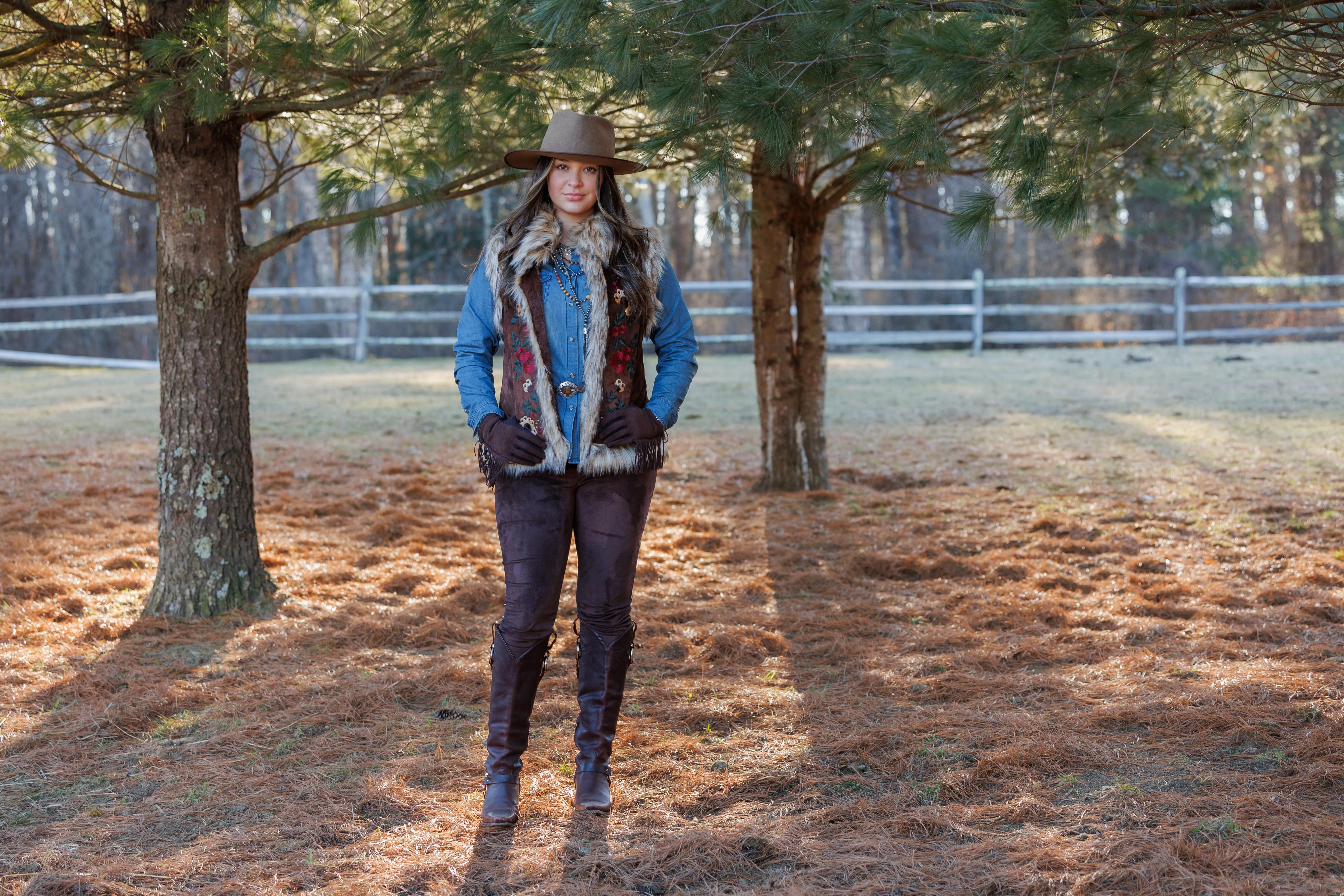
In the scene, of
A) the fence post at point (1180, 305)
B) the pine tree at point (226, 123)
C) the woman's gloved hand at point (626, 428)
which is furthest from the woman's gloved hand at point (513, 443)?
the fence post at point (1180, 305)

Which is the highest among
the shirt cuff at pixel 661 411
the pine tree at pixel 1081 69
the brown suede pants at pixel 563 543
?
the pine tree at pixel 1081 69

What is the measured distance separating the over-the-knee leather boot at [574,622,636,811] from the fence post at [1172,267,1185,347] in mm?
17921

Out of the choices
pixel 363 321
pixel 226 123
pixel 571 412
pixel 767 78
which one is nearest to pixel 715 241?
pixel 363 321

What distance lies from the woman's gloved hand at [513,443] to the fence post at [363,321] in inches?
653

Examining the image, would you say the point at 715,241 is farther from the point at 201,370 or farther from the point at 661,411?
the point at 661,411

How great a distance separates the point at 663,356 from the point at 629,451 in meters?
0.33

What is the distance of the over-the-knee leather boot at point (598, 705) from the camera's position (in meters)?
2.99

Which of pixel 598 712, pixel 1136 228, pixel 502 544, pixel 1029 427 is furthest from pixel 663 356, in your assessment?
pixel 1136 228

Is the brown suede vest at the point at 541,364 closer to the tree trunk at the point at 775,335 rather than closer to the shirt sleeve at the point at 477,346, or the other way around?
the shirt sleeve at the point at 477,346

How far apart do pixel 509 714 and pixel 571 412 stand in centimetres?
83

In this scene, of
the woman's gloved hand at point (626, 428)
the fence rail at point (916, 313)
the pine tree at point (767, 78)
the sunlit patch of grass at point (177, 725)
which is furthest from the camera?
the fence rail at point (916, 313)

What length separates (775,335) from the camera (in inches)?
279

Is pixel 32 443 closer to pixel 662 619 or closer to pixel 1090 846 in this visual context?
pixel 662 619

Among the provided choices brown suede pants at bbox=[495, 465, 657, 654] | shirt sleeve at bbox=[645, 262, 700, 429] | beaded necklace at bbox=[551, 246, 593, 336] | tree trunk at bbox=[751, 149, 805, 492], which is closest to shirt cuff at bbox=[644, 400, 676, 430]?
shirt sleeve at bbox=[645, 262, 700, 429]
